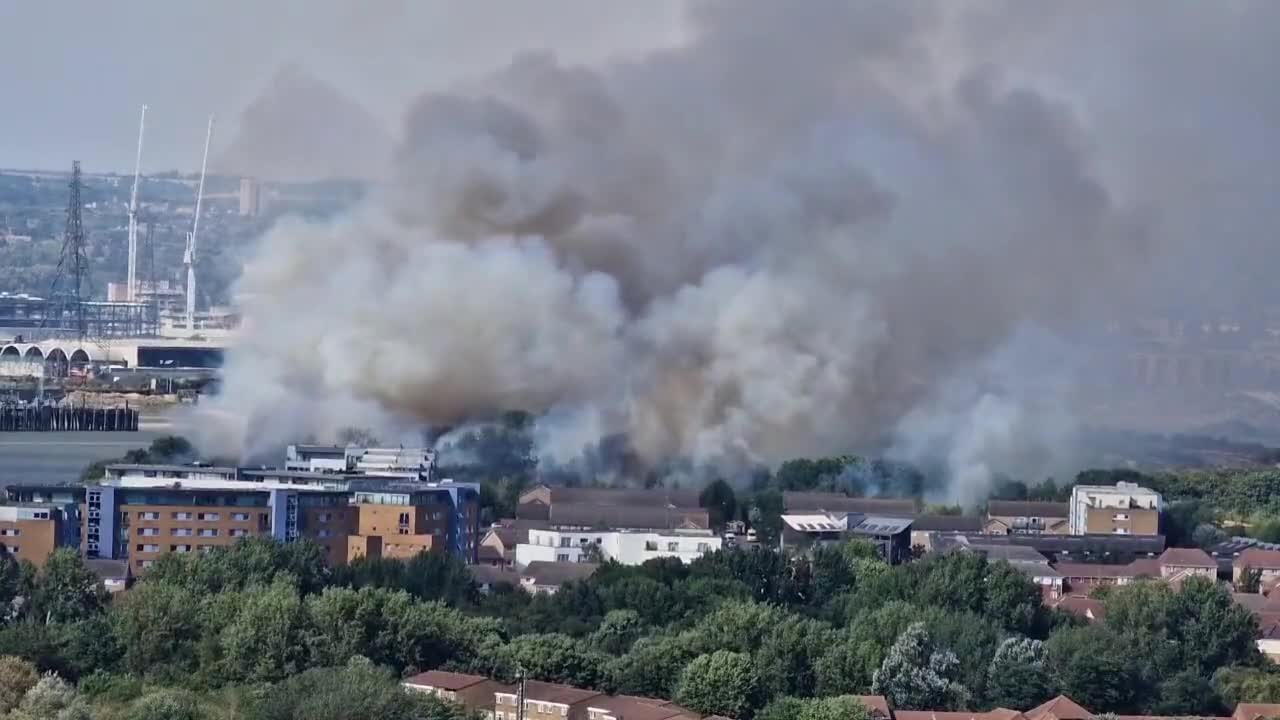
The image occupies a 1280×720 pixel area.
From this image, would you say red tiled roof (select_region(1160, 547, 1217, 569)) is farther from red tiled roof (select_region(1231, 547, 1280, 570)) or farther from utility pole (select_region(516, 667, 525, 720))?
utility pole (select_region(516, 667, 525, 720))

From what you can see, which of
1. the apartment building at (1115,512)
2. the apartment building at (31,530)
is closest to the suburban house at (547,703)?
the apartment building at (31,530)

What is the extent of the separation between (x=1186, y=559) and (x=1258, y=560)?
0.77m

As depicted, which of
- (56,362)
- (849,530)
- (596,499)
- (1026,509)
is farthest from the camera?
(56,362)

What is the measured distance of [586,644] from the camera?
23.8m

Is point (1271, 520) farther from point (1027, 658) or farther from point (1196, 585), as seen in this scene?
point (1027, 658)

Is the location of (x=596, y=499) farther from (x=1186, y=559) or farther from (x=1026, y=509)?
(x=1186, y=559)

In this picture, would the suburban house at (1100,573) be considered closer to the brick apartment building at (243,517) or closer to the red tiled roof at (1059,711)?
the brick apartment building at (243,517)

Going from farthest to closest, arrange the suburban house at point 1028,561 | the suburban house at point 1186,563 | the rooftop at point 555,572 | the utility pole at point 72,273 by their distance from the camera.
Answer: the utility pole at point 72,273
the suburban house at point 1186,563
the suburban house at point 1028,561
the rooftop at point 555,572

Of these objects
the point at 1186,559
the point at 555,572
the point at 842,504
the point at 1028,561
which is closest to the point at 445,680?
the point at 555,572

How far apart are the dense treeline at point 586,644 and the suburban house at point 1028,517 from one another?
8.12 m

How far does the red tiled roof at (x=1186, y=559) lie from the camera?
1219 inches

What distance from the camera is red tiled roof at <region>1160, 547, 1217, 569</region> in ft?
102

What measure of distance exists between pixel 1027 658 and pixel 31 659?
7.32 m

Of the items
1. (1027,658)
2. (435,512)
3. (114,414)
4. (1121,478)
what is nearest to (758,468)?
(1121,478)
